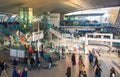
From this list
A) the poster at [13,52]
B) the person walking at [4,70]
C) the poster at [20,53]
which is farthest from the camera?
the poster at [13,52]

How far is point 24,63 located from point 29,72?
77.6 inches

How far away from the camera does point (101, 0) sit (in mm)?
34438

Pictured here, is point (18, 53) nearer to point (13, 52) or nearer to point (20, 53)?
point (20, 53)

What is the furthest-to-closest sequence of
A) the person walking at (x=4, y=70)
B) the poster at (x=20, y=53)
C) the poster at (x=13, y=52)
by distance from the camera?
the poster at (x=13, y=52), the poster at (x=20, y=53), the person walking at (x=4, y=70)

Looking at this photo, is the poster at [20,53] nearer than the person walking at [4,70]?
No

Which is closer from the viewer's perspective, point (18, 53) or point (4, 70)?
point (4, 70)

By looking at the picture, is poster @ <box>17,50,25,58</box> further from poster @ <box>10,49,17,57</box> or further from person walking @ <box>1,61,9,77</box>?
person walking @ <box>1,61,9,77</box>

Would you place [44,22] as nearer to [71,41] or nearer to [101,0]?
[71,41]

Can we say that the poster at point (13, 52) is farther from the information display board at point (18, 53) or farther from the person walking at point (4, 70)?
the person walking at point (4, 70)

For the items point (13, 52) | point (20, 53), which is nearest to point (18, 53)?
point (20, 53)

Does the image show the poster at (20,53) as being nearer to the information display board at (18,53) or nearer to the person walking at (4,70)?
the information display board at (18,53)

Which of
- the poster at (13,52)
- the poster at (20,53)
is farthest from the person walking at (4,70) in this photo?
the poster at (13,52)

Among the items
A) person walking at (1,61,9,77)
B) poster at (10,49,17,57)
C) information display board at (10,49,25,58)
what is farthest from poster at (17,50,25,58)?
person walking at (1,61,9,77)

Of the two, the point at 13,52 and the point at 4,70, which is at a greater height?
the point at 13,52
